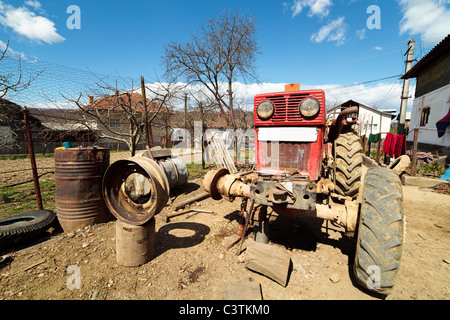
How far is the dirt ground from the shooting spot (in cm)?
253

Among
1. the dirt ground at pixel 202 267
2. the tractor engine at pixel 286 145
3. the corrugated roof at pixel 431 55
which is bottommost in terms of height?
the dirt ground at pixel 202 267

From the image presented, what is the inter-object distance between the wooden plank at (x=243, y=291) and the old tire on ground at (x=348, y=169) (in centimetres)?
246

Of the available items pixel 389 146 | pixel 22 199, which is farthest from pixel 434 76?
pixel 22 199

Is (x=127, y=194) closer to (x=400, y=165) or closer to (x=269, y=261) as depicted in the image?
(x=269, y=261)

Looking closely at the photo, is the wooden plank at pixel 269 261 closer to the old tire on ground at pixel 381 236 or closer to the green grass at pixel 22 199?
the old tire on ground at pixel 381 236

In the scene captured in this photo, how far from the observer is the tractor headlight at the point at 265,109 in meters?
3.46

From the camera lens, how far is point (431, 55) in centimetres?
1249

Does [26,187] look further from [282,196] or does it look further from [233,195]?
[282,196]

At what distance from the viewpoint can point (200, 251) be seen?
136 inches

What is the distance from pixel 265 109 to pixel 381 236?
93.3 inches

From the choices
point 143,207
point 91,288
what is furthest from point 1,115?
point 91,288

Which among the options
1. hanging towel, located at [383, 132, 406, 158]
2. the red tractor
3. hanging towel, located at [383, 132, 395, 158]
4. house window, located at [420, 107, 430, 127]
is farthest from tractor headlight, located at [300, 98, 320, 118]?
house window, located at [420, 107, 430, 127]

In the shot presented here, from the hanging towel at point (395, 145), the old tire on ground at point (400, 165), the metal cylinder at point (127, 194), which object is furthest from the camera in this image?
the hanging towel at point (395, 145)

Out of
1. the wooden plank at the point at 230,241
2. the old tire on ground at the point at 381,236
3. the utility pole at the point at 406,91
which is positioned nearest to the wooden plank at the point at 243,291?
the wooden plank at the point at 230,241
